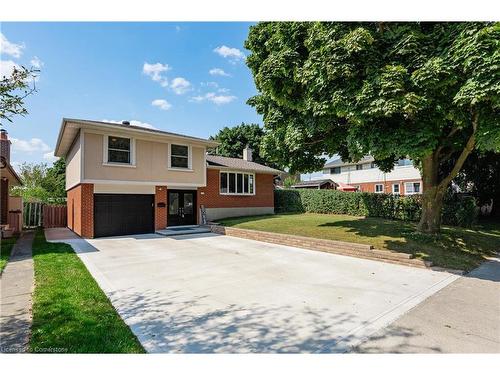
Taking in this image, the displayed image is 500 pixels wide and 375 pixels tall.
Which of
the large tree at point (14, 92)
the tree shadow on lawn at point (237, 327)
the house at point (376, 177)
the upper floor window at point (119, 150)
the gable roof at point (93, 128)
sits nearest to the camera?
the tree shadow on lawn at point (237, 327)

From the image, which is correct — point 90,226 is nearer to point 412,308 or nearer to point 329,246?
point 329,246

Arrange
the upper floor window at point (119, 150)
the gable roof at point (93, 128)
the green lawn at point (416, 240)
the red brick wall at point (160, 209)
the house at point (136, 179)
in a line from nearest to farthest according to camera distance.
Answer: the green lawn at point (416, 240) → the gable roof at point (93, 128) → the house at point (136, 179) → the upper floor window at point (119, 150) → the red brick wall at point (160, 209)

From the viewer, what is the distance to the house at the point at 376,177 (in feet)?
100

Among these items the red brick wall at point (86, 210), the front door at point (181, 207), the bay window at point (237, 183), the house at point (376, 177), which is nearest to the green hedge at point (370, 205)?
the bay window at point (237, 183)

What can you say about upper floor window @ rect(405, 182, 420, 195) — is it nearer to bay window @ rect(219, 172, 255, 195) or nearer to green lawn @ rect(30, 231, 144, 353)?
bay window @ rect(219, 172, 255, 195)

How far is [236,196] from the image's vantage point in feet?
64.4

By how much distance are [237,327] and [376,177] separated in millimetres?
33346

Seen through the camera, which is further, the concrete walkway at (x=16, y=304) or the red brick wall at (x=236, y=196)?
the red brick wall at (x=236, y=196)

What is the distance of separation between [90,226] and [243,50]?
10.4 meters

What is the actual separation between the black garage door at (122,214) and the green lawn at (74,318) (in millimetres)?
6865

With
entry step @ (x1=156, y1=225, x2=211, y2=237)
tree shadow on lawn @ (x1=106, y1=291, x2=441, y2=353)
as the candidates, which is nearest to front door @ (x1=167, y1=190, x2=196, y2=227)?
entry step @ (x1=156, y1=225, x2=211, y2=237)

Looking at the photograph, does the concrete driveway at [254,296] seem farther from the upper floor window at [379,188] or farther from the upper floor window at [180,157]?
the upper floor window at [379,188]

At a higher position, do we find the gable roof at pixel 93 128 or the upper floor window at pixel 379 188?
the gable roof at pixel 93 128
